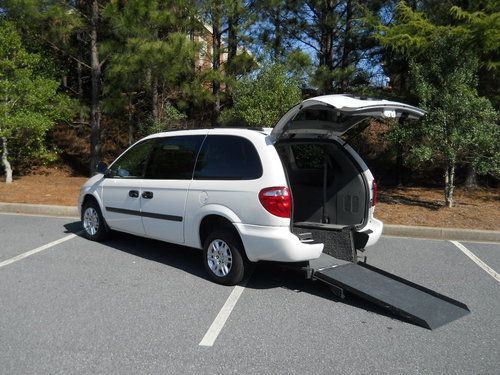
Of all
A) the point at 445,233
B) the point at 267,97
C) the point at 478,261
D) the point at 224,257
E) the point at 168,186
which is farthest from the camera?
the point at 267,97

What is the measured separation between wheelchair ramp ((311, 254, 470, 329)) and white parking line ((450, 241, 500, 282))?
1.47 metres

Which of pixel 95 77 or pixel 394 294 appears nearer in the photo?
pixel 394 294

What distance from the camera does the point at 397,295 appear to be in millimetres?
4520

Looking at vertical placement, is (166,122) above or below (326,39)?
below

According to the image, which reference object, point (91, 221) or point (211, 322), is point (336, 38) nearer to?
point (91, 221)

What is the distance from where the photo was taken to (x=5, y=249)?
655 cm

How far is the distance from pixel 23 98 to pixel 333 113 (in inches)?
395

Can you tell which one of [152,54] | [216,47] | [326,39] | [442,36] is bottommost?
[152,54]

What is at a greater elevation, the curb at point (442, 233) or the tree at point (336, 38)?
the tree at point (336, 38)

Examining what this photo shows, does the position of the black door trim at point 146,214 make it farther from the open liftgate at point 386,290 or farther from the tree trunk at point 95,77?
the tree trunk at point 95,77

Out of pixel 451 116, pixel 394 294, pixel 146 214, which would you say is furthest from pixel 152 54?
pixel 394 294

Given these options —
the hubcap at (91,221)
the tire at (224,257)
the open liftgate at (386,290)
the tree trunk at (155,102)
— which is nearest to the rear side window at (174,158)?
the tire at (224,257)

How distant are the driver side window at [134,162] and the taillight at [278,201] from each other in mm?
2192

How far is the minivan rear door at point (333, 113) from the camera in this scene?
14.7 feet
